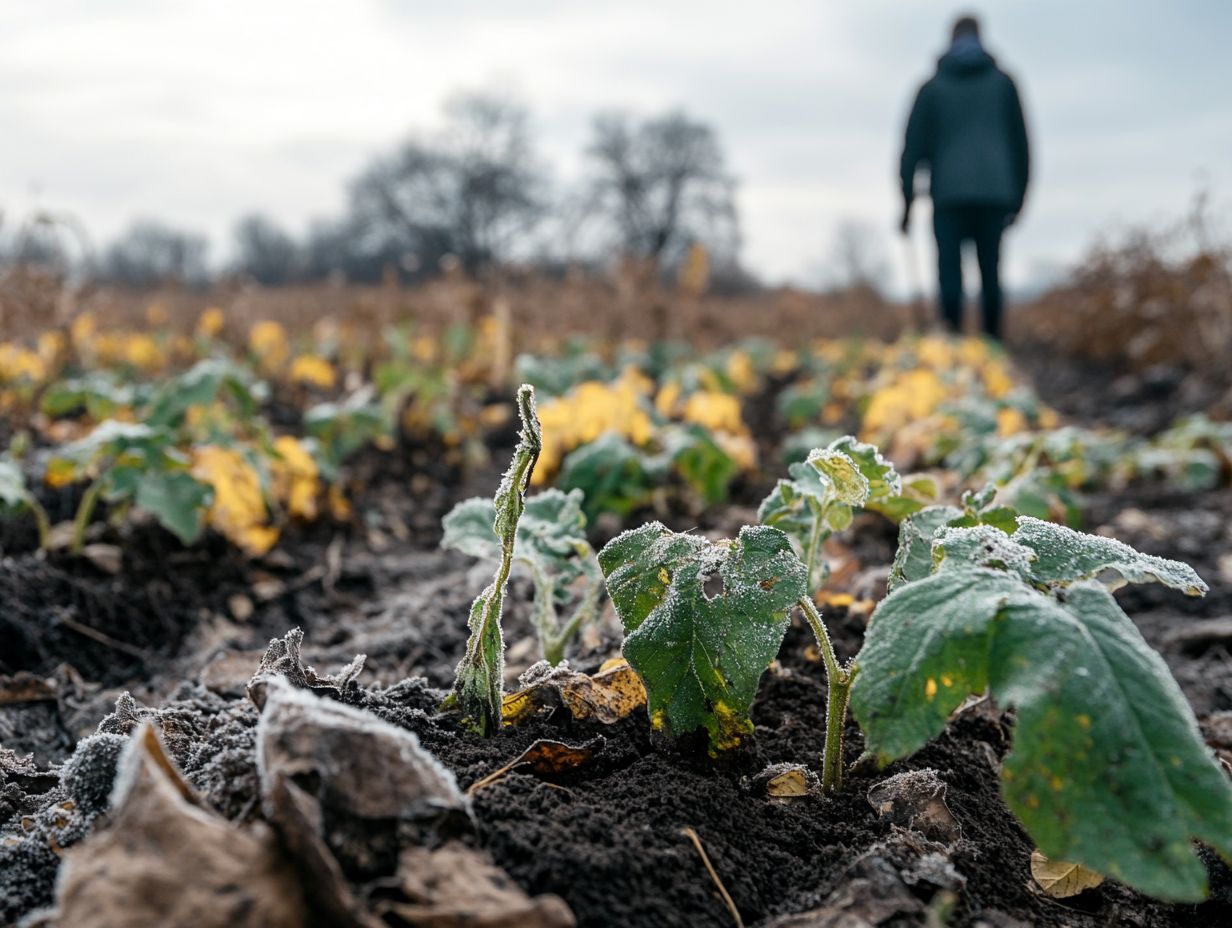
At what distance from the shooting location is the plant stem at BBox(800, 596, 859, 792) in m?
1.40

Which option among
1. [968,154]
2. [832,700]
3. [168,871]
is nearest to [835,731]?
[832,700]

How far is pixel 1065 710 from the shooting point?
3.40ft

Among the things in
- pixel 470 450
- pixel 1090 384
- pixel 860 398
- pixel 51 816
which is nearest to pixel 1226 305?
pixel 1090 384

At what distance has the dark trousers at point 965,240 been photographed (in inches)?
384

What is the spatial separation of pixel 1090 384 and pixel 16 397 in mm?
10412

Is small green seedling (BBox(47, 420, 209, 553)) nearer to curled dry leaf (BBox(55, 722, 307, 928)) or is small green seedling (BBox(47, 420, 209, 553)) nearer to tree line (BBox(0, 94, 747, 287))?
curled dry leaf (BBox(55, 722, 307, 928))

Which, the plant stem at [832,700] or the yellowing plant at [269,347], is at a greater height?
the yellowing plant at [269,347]

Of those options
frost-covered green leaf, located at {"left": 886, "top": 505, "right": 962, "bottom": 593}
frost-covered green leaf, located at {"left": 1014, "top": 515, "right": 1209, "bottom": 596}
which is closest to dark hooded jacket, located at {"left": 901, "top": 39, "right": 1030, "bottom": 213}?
frost-covered green leaf, located at {"left": 886, "top": 505, "right": 962, "bottom": 593}

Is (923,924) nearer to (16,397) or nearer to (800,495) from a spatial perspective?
(800,495)

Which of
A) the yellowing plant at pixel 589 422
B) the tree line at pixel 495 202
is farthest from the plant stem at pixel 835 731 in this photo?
the tree line at pixel 495 202

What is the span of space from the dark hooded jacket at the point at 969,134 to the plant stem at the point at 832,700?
29.5 feet

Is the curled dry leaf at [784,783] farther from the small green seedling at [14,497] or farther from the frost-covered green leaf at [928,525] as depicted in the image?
the small green seedling at [14,497]

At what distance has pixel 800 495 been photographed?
5.87 ft

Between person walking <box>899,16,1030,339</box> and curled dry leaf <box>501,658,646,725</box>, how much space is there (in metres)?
8.96
